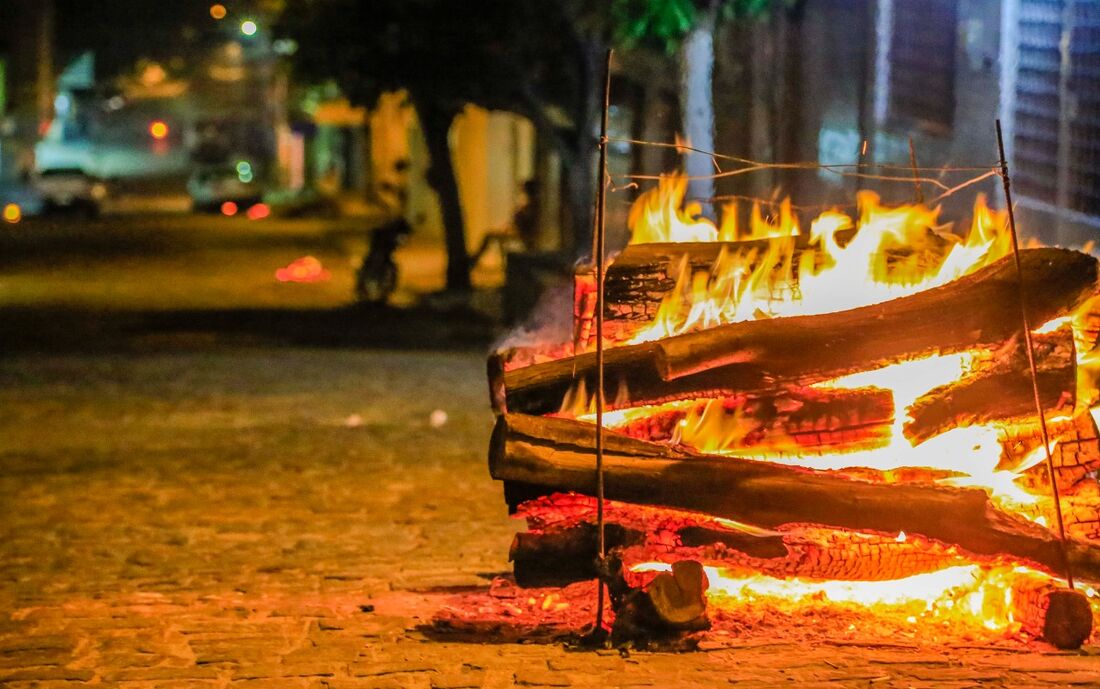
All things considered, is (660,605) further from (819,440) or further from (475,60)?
(475,60)

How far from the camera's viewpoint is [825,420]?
5969 millimetres

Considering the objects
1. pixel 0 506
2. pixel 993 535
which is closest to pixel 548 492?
pixel 993 535

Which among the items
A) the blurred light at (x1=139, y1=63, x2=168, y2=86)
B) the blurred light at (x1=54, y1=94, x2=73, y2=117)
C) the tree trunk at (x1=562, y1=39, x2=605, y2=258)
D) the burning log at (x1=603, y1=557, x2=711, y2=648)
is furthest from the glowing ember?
the blurred light at (x1=139, y1=63, x2=168, y2=86)

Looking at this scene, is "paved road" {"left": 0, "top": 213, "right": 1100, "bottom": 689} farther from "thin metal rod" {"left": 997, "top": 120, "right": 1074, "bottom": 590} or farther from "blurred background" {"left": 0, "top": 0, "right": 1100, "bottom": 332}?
"blurred background" {"left": 0, "top": 0, "right": 1100, "bottom": 332}

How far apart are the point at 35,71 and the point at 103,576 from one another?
5646 cm

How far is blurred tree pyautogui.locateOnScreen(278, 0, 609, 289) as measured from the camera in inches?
696

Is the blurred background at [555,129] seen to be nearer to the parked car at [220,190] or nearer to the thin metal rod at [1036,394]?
the parked car at [220,190]

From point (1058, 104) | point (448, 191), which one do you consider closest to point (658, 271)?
point (1058, 104)

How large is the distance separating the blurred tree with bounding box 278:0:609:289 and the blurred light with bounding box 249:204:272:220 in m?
24.9

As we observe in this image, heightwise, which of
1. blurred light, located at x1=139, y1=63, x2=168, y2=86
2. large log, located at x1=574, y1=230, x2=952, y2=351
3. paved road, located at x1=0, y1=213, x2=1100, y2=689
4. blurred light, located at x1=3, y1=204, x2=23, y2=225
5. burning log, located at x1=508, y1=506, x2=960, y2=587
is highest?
blurred light, located at x1=139, y1=63, x2=168, y2=86

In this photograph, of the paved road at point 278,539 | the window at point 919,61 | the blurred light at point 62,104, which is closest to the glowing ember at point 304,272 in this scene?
the paved road at point 278,539

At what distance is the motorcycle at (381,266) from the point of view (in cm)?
2080

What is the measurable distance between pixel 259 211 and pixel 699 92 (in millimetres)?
33528

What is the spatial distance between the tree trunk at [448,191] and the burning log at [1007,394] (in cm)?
1595
